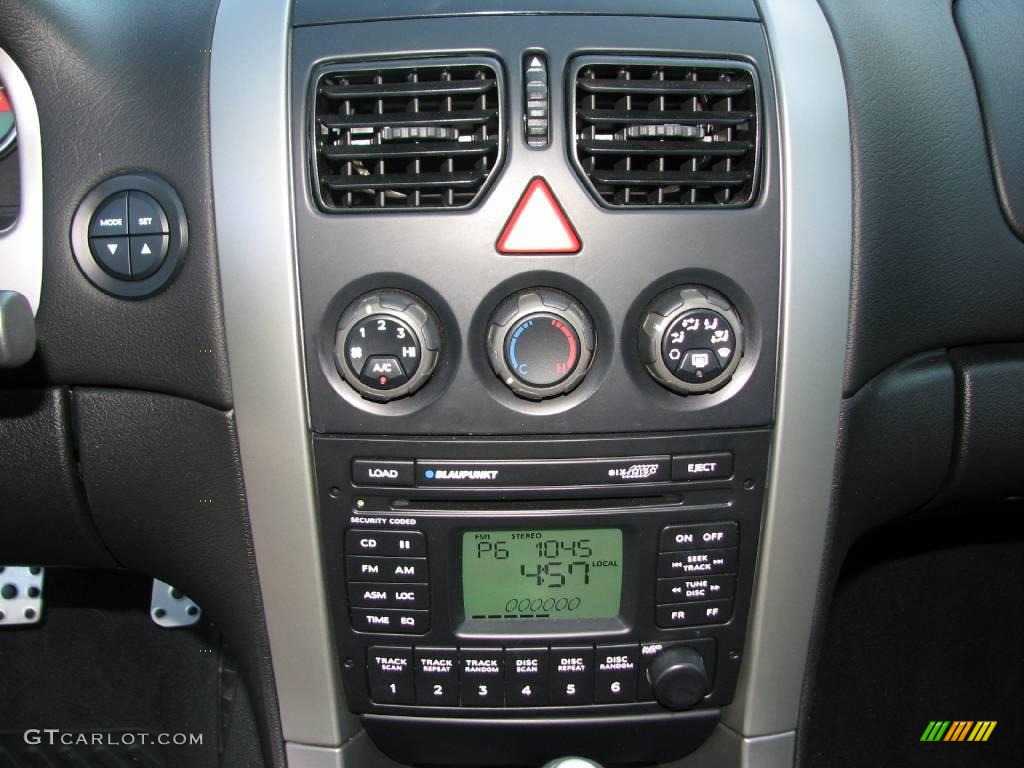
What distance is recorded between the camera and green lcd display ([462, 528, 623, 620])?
3.61 feet

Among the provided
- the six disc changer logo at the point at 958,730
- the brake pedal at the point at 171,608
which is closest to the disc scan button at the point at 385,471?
the brake pedal at the point at 171,608

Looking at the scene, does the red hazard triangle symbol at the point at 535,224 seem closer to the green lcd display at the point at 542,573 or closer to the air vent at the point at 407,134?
the air vent at the point at 407,134

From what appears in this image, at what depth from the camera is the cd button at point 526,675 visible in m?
1.13

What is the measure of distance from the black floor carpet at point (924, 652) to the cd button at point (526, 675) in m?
0.94

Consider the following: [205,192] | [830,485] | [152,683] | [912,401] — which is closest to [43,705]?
[152,683]

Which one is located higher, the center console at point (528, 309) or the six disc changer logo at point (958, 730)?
the center console at point (528, 309)

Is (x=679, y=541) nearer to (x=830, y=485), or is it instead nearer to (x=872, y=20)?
(x=830, y=485)

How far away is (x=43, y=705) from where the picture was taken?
193 cm

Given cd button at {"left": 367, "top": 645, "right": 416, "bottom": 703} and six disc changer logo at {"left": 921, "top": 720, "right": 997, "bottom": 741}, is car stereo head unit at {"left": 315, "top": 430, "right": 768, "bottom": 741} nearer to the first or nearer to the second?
cd button at {"left": 367, "top": 645, "right": 416, "bottom": 703}

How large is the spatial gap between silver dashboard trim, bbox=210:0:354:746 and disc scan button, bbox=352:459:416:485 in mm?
63

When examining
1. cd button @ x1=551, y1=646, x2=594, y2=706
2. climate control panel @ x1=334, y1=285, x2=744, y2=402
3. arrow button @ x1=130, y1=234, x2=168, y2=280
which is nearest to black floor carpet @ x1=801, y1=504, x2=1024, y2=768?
cd button @ x1=551, y1=646, x2=594, y2=706

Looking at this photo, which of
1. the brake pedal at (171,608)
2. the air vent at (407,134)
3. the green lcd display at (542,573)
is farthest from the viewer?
the brake pedal at (171,608)

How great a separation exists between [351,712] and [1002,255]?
3.37ft

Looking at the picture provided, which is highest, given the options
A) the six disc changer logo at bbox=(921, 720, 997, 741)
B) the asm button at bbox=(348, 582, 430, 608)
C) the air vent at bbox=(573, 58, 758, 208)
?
the air vent at bbox=(573, 58, 758, 208)
